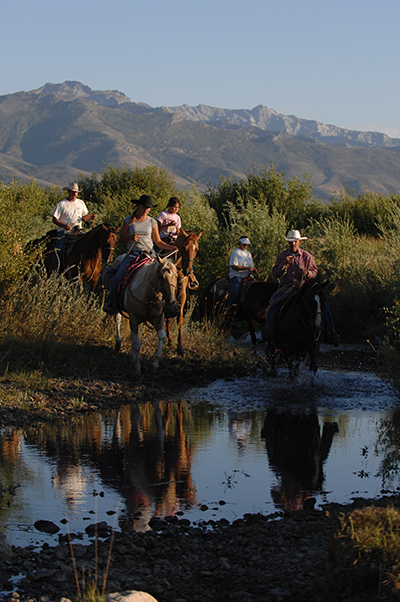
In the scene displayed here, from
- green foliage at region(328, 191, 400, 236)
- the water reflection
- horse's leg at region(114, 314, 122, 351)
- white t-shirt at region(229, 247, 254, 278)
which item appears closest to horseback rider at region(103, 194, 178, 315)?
horse's leg at region(114, 314, 122, 351)

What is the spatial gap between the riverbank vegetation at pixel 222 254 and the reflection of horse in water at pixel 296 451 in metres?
1.75

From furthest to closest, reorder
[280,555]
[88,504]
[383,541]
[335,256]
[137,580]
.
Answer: [335,256], [88,504], [280,555], [137,580], [383,541]

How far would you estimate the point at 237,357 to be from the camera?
1468 cm

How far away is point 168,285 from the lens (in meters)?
11.8

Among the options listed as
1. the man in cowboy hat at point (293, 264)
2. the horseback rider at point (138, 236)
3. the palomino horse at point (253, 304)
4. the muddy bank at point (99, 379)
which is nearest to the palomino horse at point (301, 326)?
the man in cowboy hat at point (293, 264)

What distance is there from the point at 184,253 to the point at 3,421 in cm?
684

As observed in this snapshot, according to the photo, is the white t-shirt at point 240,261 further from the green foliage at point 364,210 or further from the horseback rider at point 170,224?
the green foliage at point 364,210

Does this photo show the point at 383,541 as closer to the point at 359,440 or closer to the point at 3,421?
the point at 359,440

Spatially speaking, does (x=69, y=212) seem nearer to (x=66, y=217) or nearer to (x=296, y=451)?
(x=66, y=217)

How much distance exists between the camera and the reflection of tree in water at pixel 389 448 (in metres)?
7.00

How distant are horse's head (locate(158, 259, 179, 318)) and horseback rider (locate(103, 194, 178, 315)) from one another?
866 mm

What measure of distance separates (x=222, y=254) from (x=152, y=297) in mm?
11984

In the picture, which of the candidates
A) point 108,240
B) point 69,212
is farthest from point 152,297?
point 69,212

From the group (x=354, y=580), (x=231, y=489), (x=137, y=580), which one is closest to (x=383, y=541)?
(x=354, y=580)
